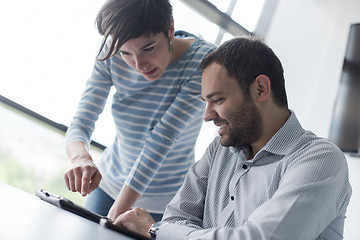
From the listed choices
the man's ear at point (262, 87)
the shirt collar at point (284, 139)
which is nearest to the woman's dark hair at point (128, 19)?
the man's ear at point (262, 87)

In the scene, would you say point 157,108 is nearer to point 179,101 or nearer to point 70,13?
point 179,101

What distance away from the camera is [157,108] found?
1491 mm

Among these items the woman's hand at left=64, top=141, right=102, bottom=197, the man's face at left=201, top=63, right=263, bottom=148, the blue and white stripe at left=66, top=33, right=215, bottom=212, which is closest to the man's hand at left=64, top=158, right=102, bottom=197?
the woman's hand at left=64, top=141, right=102, bottom=197

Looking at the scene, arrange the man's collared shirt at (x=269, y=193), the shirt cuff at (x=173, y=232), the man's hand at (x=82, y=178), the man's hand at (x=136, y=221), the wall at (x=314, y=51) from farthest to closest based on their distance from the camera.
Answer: the wall at (x=314, y=51)
the man's hand at (x=82, y=178)
the man's hand at (x=136, y=221)
the shirt cuff at (x=173, y=232)
the man's collared shirt at (x=269, y=193)

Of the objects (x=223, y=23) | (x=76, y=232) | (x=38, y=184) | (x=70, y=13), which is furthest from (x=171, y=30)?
(x=223, y=23)

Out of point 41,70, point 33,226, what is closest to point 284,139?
point 33,226

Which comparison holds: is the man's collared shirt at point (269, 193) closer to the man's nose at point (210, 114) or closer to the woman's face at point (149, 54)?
the man's nose at point (210, 114)

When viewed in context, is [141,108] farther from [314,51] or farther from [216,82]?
[314,51]

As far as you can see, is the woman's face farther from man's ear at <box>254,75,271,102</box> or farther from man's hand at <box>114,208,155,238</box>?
man's hand at <box>114,208,155,238</box>

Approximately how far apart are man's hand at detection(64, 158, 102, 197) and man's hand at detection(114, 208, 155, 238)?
169mm

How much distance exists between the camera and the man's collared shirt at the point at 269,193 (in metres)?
0.85

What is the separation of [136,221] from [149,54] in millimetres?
534

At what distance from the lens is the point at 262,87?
1245mm

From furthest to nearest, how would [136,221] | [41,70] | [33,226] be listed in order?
[41,70] < [136,221] < [33,226]
